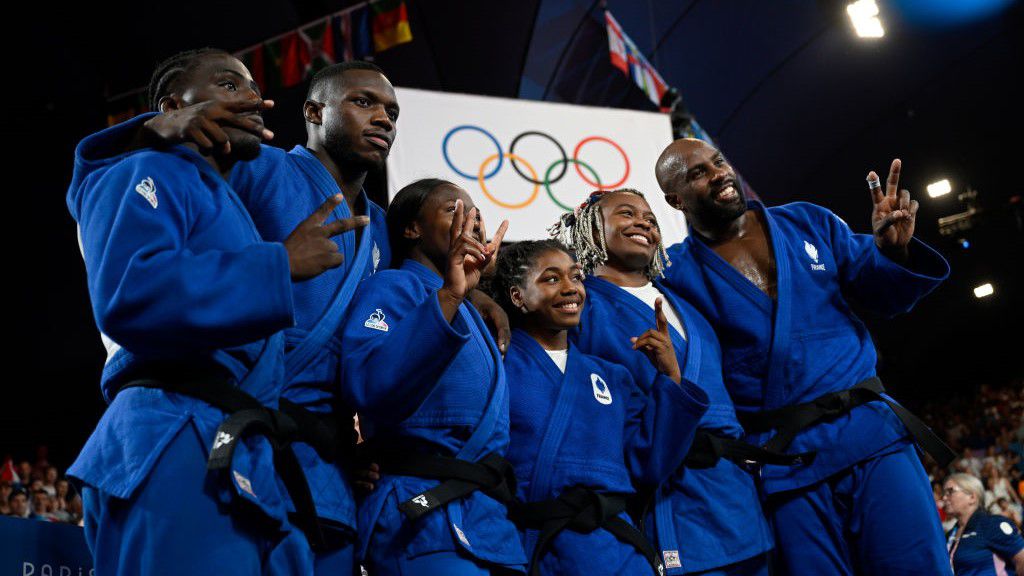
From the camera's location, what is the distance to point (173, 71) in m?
2.15

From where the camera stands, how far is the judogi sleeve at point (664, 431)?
2.59m

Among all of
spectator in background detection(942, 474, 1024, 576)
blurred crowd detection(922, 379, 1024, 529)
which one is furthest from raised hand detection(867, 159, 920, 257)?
blurred crowd detection(922, 379, 1024, 529)

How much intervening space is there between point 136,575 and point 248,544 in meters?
0.20

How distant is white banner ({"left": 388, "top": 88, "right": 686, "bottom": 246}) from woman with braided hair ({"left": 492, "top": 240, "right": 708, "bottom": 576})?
3055mm

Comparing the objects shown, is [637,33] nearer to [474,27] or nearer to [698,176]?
[474,27]

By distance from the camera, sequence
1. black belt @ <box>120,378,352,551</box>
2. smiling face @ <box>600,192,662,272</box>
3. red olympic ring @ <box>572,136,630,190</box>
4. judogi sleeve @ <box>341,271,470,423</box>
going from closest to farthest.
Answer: black belt @ <box>120,378,352,551</box>
judogi sleeve @ <box>341,271,470,423</box>
smiling face @ <box>600,192,662,272</box>
red olympic ring @ <box>572,136,630,190</box>

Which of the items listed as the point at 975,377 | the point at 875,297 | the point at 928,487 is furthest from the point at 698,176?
the point at 975,377

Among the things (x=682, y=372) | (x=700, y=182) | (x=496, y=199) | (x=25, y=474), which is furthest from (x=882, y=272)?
(x=25, y=474)

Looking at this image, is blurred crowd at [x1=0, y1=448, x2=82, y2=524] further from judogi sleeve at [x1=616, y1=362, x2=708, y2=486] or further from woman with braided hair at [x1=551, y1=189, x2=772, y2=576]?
judogi sleeve at [x1=616, y1=362, x2=708, y2=486]

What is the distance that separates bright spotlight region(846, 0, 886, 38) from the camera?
8633 mm

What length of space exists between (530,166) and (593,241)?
3.04m

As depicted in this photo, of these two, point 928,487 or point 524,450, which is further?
point 928,487

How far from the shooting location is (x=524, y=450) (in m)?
2.56

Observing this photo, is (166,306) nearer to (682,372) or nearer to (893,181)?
(682,372)
